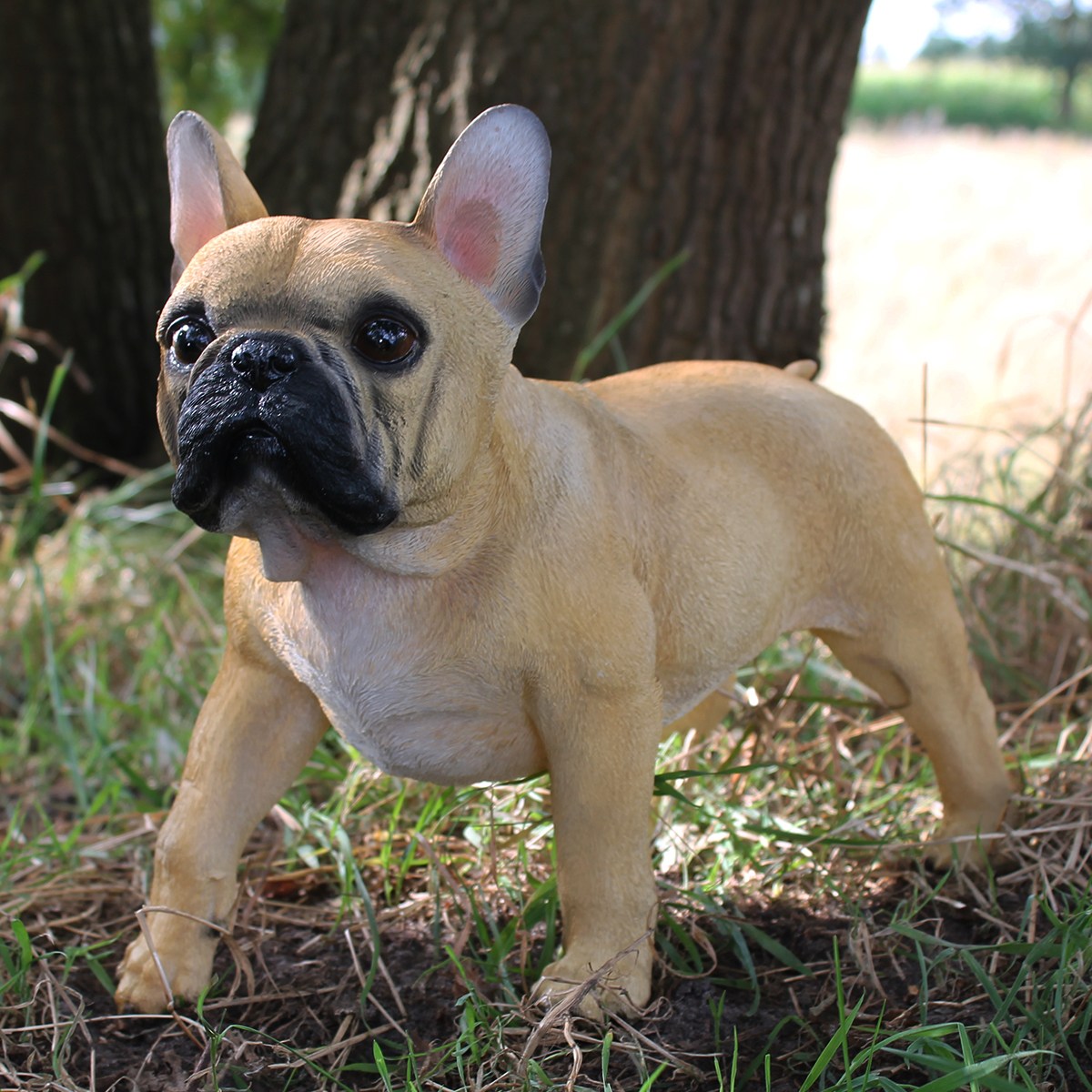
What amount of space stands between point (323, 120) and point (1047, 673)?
2.46 meters

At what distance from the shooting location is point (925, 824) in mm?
2516

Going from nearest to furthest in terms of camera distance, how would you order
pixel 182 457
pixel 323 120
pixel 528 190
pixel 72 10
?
pixel 182 457, pixel 528 190, pixel 323 120, pixel 72 10

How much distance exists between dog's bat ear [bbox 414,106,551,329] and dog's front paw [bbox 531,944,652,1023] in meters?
0.95

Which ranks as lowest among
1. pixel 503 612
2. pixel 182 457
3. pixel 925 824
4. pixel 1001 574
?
pixel 925 824

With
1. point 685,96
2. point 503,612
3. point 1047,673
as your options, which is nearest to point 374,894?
point 503,612

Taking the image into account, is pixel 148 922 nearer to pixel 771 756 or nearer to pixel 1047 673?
pixel 771 756

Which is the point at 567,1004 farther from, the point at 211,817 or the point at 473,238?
the point at 473,238

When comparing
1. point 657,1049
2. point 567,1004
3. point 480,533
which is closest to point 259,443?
point 480,533

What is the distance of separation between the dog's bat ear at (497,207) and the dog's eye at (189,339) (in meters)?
0.32

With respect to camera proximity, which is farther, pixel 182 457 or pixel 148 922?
pixel 148 922

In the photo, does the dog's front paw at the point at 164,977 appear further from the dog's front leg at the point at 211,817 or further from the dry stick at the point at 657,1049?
the dry stick at the point at 657,1049

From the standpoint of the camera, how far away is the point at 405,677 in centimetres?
176

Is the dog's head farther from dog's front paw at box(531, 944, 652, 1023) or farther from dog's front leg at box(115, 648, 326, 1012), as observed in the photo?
dog's front paw at box(531, 944, 652, 1023)

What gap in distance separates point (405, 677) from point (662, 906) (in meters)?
0.65
